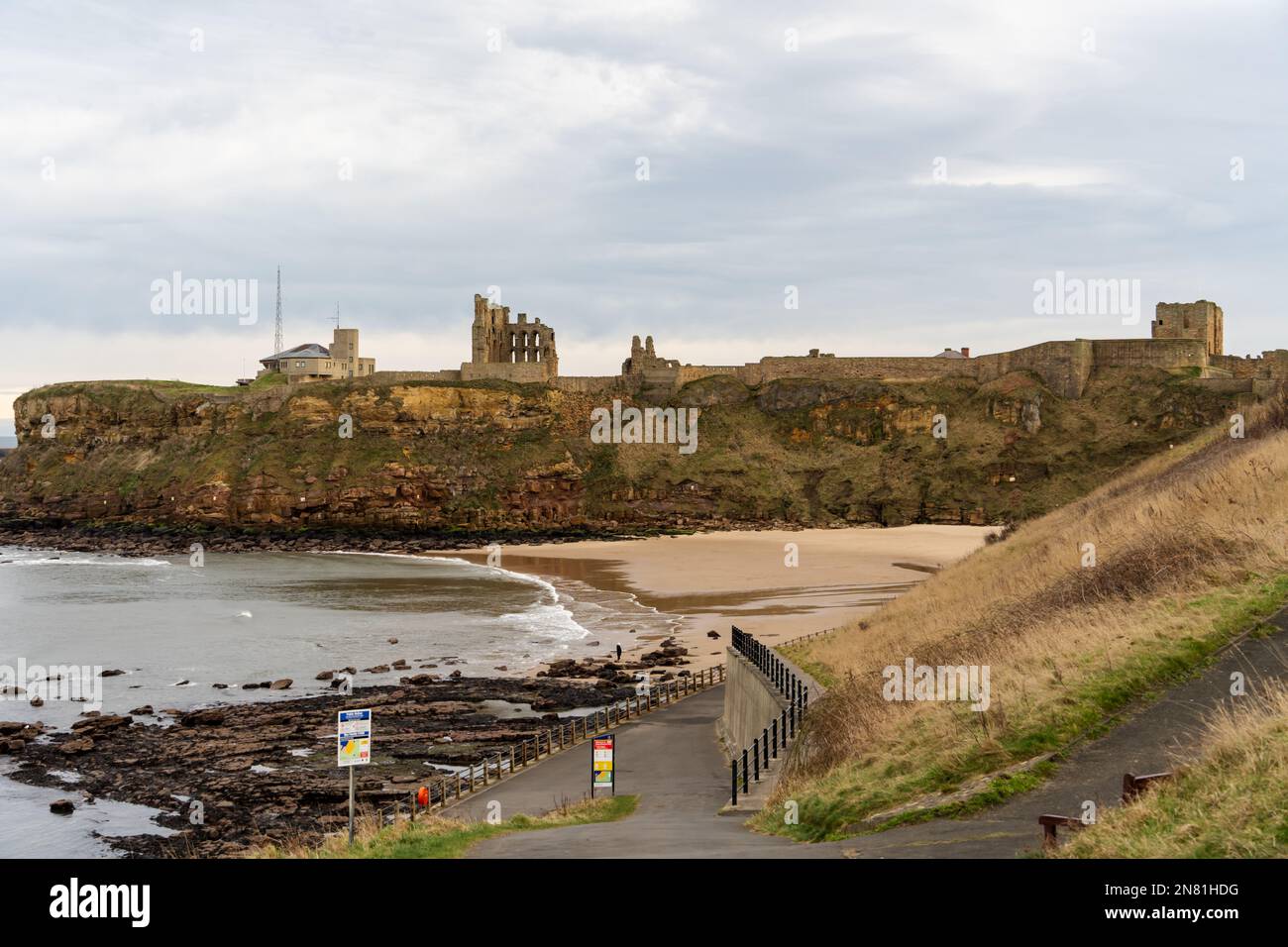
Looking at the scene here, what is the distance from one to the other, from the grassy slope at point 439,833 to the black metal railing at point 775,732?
182 cm

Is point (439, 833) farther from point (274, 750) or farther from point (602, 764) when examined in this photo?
point (274, 750)

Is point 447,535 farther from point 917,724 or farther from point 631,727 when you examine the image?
point 917,724

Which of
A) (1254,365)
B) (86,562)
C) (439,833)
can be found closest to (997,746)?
(439,833)

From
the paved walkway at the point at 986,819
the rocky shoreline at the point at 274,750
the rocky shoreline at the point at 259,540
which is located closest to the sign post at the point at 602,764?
the paved walkway at the point at 986,819

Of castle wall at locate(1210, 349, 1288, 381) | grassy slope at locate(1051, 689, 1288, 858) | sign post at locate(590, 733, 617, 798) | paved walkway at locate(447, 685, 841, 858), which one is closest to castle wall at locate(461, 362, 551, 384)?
castle wall at locate(1210, 349, 1288, 381)

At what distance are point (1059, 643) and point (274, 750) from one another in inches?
845

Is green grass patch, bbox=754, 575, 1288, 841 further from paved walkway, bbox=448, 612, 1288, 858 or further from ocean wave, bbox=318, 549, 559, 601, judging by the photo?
ocean wave, bbox=318, 549, 559, 601

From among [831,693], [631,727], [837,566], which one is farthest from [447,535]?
[831,693]

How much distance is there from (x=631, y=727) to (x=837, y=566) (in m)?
45.6

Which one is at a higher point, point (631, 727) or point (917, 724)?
point (917, 724)

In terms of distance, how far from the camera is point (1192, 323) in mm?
102062

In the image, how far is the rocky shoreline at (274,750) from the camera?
23875mm
